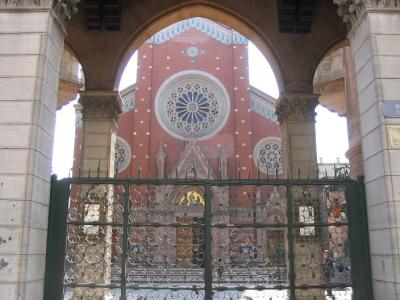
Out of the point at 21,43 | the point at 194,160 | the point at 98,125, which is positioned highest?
the point at 194,160

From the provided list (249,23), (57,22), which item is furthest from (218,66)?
(57,22)

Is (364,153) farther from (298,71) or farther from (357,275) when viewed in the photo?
(298,71)

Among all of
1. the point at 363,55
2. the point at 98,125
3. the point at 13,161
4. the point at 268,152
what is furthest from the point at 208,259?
the point at 268,152

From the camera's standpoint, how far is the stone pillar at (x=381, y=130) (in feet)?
18.8

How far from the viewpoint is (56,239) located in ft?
21.0

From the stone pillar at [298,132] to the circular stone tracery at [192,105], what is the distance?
80.5 feet

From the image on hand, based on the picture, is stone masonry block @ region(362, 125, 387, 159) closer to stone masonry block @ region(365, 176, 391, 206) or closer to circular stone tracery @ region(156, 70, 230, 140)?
stone masonry block @ region(365, 176, 391, 206)

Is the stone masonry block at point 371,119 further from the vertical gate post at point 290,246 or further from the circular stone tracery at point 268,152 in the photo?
the circular stone tracery at point 268,152

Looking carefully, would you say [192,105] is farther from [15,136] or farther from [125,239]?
[15,136]

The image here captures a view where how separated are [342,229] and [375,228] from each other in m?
0.80

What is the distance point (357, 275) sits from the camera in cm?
634

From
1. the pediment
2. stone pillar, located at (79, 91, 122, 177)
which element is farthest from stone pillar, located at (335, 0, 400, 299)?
the pediment

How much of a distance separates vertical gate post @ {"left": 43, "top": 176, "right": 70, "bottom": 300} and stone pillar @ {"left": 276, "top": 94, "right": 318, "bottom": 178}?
634cm

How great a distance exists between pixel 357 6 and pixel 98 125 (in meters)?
7.22
